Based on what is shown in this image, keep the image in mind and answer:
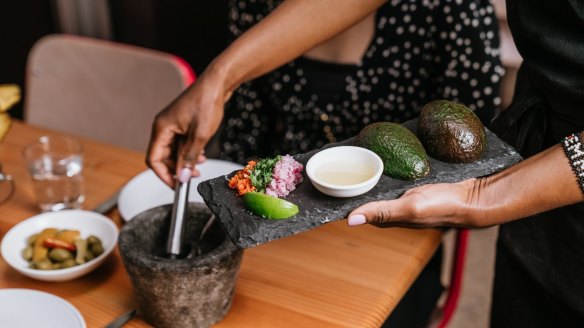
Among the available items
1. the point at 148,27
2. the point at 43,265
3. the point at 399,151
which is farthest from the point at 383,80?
the point at 148,27

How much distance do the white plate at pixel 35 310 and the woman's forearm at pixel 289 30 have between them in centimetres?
56

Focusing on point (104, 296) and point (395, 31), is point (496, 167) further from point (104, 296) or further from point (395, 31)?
point (395, 31)

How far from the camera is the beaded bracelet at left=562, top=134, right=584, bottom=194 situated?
1026 mm

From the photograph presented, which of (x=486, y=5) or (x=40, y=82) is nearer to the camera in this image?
(x=486, y=5)

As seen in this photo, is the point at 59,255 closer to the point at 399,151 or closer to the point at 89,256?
the point at 89,256

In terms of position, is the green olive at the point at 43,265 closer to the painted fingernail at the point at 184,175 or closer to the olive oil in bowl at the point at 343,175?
the painted fingernail at the point at 184,175

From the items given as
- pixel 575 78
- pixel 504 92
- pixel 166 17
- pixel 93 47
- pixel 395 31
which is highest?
pixel 575 78

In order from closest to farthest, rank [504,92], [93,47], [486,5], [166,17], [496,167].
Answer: [496,167] → [486,5] → [93,47] → [504,92] → [166,17]

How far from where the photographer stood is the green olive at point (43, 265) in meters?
1.25

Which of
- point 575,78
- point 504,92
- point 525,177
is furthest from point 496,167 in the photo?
point 504,92

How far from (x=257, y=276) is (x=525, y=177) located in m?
0.53

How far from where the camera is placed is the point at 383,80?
1896 mm

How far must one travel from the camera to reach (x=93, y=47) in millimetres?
2105

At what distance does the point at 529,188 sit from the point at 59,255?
850 millimetres
